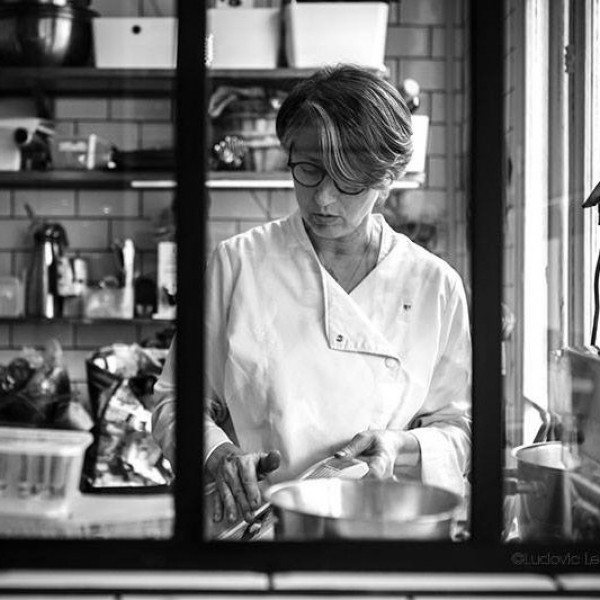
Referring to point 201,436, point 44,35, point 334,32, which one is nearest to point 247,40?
point 334,32

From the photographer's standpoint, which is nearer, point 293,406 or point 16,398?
point 293,406

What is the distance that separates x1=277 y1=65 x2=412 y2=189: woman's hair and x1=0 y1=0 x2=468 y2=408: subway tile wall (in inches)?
67.1

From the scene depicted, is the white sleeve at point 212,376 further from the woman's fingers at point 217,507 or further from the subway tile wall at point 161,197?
the subway tile wall at point 161,197

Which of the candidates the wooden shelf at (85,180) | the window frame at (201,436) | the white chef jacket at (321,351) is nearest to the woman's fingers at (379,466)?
the white chef jacket at (321,351)

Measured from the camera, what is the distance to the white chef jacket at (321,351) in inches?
74.0

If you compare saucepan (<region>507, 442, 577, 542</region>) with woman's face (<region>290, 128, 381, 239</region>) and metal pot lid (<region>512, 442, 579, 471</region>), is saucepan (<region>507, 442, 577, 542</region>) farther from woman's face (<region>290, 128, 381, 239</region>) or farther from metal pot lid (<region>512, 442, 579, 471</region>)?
woman's face (<region>290, 128, 381, 239</region>)

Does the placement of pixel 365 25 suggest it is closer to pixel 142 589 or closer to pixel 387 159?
pixel 387 159

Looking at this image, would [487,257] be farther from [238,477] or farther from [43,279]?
[43,279]

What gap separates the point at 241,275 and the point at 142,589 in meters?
0.83

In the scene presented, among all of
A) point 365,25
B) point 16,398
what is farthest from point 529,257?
point 16,398

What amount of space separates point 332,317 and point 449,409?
0.89 ft

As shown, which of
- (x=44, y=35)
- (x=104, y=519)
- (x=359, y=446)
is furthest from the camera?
(x=44, y=35)

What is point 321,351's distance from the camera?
6.28 feet

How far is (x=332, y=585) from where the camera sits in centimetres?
122
